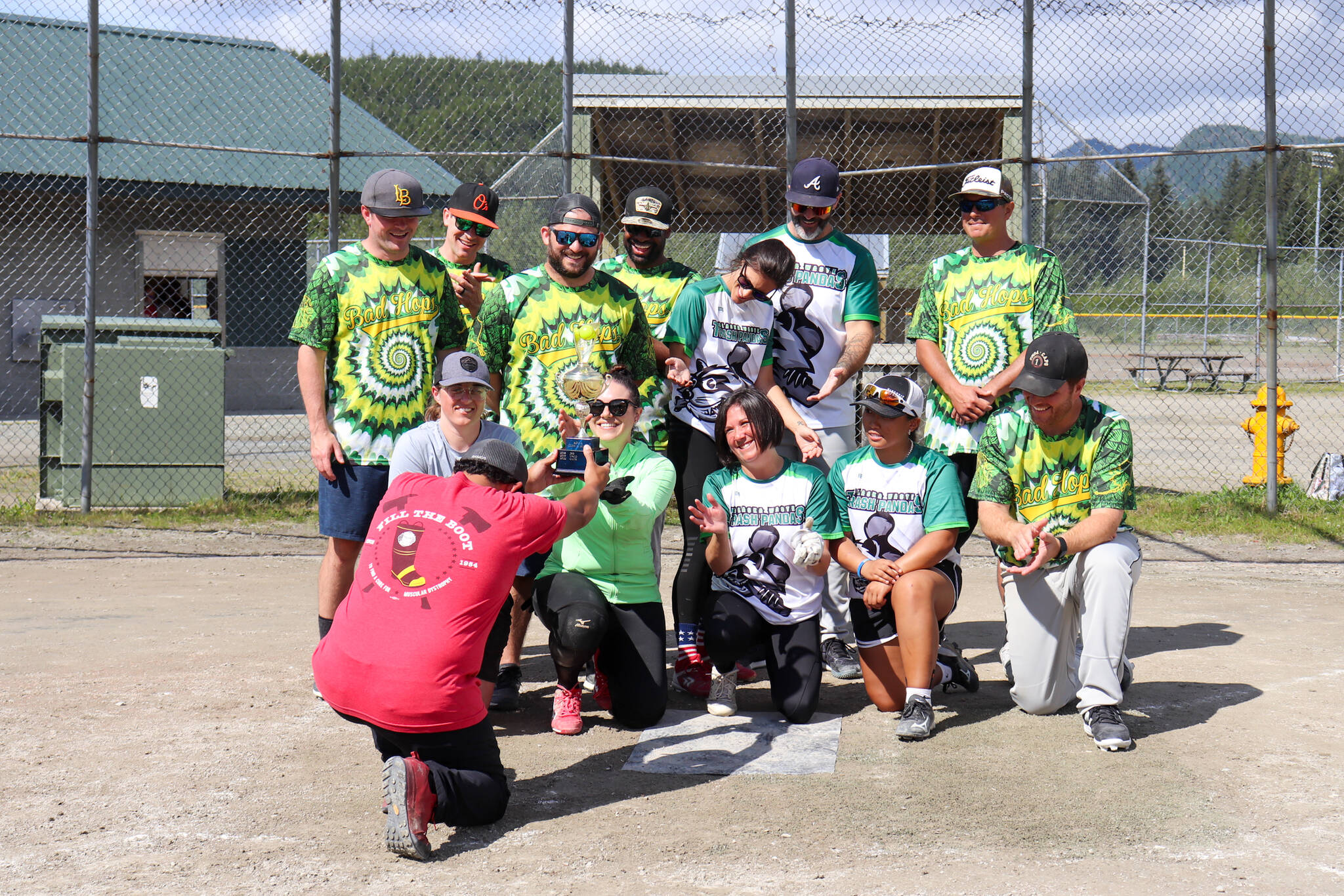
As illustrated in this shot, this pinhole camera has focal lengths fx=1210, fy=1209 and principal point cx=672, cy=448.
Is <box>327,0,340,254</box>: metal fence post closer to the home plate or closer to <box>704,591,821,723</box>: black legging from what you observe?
<box>704,591,821,723</box>: black legging

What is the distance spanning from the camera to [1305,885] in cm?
300

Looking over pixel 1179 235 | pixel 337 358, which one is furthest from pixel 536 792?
pixel 1179 235

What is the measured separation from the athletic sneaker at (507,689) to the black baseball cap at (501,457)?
1355 mm

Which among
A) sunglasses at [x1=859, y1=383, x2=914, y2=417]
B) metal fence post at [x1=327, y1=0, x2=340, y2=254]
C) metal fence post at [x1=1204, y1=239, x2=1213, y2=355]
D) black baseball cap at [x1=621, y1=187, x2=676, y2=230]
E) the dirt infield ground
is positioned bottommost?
the dirt infield ground

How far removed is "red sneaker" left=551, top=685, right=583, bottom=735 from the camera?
4.42 meters

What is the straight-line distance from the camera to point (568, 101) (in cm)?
829

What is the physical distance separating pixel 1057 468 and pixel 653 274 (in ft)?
6.53

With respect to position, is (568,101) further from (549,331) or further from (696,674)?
(696,674)

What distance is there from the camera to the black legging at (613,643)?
440 centimetres

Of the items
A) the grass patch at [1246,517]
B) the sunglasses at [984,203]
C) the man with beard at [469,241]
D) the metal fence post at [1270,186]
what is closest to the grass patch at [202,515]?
the man with beard at [469,241]

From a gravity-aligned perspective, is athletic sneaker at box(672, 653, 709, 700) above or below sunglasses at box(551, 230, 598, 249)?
below

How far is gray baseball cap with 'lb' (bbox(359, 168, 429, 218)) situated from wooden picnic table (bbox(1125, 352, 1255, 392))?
17.3 meters

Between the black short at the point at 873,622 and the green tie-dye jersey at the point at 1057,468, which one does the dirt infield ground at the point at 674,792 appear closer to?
the black short at the point at 873,622

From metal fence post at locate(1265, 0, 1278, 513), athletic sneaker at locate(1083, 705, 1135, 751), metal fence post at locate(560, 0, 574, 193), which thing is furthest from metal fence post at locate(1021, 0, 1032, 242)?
athletic sneaker at locate(1083, 705, 1135, 751)
